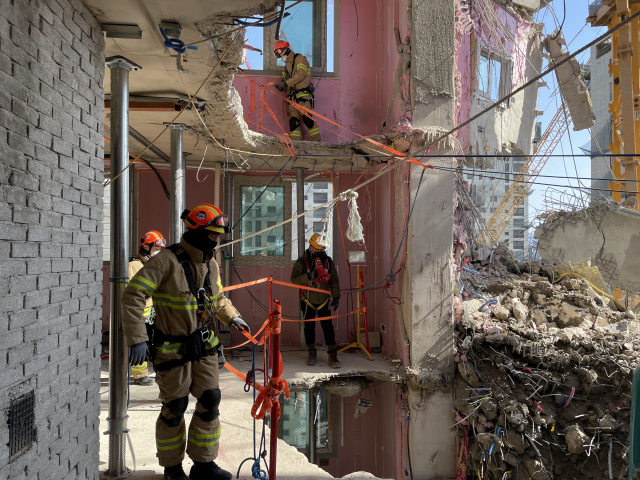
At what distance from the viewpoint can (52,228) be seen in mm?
2420

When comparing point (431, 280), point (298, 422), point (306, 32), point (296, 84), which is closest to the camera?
point (431, 280)

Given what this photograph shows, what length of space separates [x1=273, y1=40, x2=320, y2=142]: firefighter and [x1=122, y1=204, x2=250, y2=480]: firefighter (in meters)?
4.45

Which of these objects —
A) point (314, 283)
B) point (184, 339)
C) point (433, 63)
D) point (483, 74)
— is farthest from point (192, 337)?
point (483, 74)

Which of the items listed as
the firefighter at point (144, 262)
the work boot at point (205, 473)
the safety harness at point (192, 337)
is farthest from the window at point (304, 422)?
the safety harness at point (192, 337)

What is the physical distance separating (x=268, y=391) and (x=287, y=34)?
6.92 metres

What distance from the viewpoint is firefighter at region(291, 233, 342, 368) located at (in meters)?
6.42

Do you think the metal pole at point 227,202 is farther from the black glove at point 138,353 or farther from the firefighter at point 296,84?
the black glove at point 138,353

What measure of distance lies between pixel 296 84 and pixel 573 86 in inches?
187

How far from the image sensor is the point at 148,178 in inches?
319

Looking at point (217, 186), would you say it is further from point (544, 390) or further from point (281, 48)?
point (544, 390)

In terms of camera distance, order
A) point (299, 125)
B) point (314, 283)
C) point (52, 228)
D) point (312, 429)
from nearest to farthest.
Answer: point (52, 228), point (314, 283), point (299, 125), point (312, 429)

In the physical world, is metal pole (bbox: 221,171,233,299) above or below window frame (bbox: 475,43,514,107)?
below

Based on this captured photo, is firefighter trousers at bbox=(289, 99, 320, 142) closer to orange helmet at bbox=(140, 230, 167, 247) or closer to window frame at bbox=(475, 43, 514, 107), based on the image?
orange helmet at bbox=(140, 230, 167, 247)

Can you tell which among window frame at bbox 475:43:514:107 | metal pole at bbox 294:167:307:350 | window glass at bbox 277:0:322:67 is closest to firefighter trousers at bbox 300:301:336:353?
metal pole at bbox 294:167:307:350
